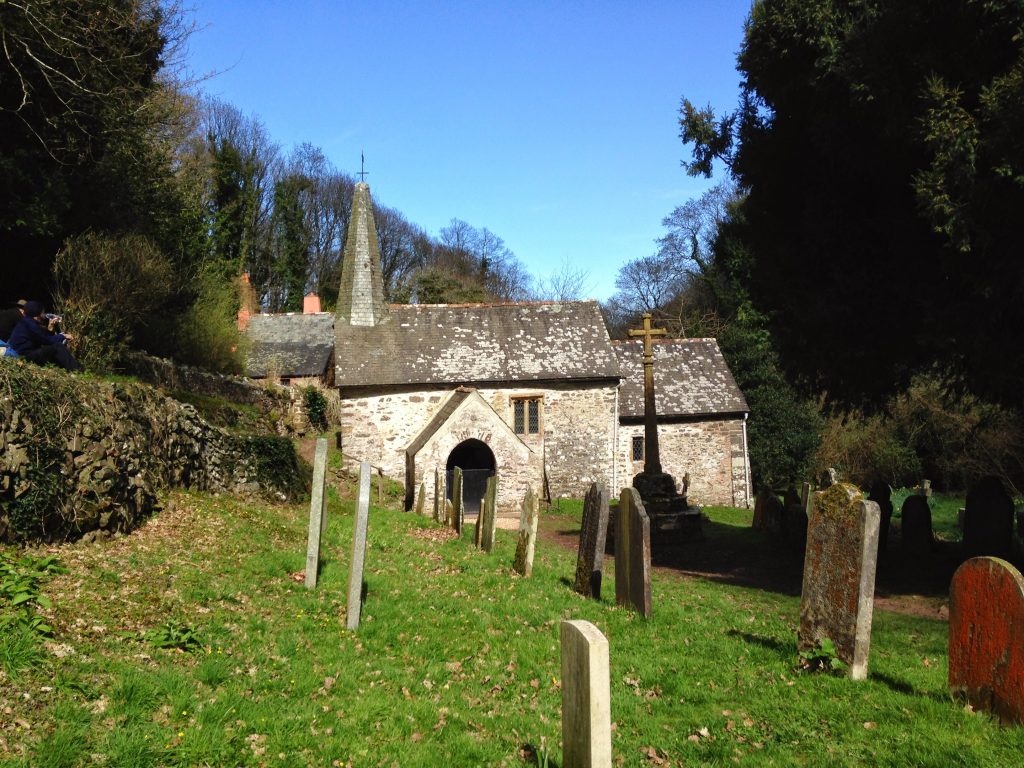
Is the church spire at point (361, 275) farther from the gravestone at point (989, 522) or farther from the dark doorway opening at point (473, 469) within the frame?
the gravestone at point (989, 522)

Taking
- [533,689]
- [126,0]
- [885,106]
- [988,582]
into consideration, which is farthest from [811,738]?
[126,0]

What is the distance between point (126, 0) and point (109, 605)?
14.1 metres

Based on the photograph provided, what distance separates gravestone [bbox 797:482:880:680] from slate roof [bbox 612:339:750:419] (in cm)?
2331

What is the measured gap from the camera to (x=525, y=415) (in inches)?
1098

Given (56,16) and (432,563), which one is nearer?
(432,563)

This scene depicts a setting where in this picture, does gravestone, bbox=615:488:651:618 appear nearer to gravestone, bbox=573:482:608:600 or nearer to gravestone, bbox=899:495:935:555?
gravestone, bbox=573:482:608:600

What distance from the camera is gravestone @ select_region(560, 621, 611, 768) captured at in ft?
11.7

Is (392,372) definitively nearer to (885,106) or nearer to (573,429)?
(573,429)

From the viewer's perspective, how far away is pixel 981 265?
9.58 m

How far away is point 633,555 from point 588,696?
489cm

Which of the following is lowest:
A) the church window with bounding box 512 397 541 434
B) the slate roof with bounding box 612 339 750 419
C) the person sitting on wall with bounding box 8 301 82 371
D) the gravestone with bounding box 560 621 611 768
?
the gravestone with bounding box 560 621 611 768

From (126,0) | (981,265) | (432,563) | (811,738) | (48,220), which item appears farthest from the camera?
(126,0)

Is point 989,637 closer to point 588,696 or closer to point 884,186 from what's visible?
point 588,696

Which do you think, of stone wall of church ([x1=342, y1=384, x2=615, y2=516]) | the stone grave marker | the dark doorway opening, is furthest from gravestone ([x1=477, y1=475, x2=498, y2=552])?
stone wall of church ([x1=342, y1=384, x2=615, y2=516])
